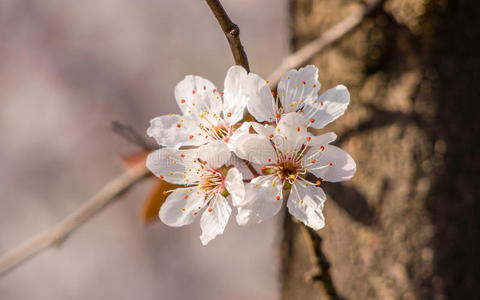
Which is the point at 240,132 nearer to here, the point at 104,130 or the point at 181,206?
the point at 181,206

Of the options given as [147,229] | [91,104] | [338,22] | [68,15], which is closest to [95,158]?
[91,104]

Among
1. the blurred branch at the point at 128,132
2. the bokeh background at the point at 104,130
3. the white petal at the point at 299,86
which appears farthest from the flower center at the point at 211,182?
the bokeh background at the point at 104,130

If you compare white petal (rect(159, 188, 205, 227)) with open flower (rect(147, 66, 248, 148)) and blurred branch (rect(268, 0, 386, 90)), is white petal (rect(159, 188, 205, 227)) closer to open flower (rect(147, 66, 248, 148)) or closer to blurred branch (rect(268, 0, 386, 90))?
open flower (rect(147, 66, 248, 148))

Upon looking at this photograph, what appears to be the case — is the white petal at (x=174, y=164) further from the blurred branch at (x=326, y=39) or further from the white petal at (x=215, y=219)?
the blurred branch at (x=326, y=39)

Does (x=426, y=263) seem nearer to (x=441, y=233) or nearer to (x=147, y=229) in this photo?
(x=441, y=233)

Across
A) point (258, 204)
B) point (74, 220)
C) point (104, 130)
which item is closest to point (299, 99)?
point (258, 204)

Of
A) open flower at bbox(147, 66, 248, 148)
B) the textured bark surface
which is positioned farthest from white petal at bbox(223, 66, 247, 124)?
the textured bark surface
